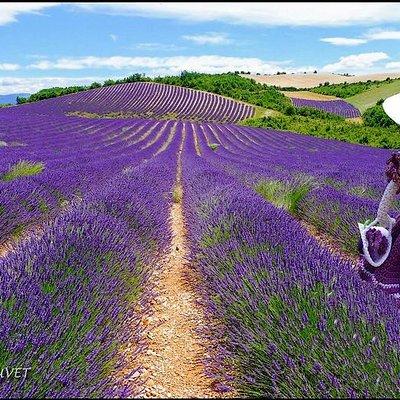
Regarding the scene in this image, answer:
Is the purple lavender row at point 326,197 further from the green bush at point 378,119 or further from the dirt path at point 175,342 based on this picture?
the green bush at point 378,119

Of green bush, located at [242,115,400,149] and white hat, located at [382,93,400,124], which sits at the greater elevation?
white hat, located at [382,93,400,124]

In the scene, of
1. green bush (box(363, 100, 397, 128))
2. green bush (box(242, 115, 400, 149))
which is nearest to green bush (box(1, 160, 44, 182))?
green bush (box(242, 115, 400, 149))

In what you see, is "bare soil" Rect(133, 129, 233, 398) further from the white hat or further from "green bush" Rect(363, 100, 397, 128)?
"green bush" Rect(363, 100, 397, 128)

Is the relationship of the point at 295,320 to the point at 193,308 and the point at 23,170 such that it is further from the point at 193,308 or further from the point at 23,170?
the point at 23,170

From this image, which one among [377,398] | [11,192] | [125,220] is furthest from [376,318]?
[11,192]

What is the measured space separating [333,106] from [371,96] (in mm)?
8179

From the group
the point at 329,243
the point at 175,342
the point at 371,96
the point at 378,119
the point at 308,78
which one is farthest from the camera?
the point at 308,78

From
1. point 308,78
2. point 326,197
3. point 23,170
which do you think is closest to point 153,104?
point 23,170

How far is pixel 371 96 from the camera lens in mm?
56688

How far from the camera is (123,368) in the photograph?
230cm

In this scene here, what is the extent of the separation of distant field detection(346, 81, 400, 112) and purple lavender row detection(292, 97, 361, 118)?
1462 mm

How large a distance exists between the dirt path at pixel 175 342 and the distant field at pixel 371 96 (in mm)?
50950

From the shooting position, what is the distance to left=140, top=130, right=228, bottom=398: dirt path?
7.41ft

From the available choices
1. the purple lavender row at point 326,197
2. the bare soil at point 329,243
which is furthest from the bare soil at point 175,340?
the purple lavender row at point 326,197
